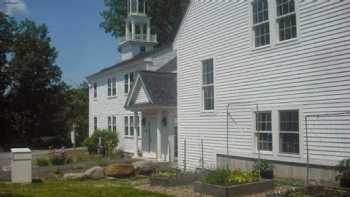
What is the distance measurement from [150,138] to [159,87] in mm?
3771

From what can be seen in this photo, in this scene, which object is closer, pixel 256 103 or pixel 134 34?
pixel 256 103

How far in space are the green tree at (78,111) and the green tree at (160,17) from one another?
968cm

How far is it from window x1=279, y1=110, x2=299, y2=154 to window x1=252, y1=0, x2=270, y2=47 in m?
2.55

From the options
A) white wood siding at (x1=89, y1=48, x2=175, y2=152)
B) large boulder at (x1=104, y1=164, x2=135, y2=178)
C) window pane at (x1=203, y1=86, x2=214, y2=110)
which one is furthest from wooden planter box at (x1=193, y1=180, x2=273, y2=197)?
white wood siding at (x1=89, y1=48, x2=175, y2=152)

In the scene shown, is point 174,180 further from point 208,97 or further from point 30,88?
point 30,88

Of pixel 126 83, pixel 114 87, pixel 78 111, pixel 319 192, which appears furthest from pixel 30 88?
pixel 319 192

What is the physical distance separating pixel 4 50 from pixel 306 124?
38818mm

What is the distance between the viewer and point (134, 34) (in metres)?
39.9

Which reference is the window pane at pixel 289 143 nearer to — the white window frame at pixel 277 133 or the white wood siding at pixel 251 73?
the white window frame at pixel 277 133

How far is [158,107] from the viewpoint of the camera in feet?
70.6

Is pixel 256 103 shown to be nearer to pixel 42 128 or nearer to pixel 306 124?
pixel 306 124

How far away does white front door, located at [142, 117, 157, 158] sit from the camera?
24.0m

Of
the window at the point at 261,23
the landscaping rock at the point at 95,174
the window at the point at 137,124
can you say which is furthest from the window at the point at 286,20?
the window at the point at 137,124

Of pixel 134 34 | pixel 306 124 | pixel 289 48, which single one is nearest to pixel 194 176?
pixel 306 124
